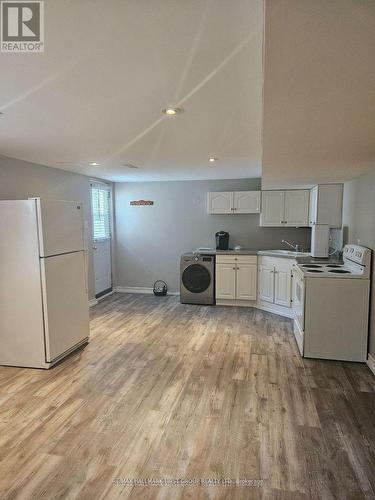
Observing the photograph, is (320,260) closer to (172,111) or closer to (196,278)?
(196,278)

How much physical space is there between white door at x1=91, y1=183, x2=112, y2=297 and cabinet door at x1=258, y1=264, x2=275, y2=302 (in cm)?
306

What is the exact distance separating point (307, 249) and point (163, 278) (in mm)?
2901

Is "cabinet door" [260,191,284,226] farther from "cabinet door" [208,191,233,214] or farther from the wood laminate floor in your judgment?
the wood laminate floor

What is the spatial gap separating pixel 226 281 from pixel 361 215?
97.5 inches

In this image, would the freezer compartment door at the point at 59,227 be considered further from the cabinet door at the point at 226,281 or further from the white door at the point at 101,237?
the cabinet door at the point at 226,281

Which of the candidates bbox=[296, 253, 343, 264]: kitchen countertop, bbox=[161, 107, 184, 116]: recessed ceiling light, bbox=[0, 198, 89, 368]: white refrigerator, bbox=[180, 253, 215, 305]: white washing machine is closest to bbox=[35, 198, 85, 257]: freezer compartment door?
bbox=[0, 198, 89, 368]: white refrigerator

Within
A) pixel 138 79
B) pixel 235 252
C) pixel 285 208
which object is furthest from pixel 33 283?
pixel 285 208

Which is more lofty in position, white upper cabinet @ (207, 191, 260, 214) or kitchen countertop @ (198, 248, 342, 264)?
white upper cabinet @ (207, 191, 260, 214)

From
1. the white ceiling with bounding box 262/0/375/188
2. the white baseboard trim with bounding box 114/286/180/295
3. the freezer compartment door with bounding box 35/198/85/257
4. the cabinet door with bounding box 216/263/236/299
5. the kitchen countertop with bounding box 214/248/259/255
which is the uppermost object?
the white ceiling with bounding box 262/0/375/188

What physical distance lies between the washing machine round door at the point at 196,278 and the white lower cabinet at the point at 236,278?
0.22 m

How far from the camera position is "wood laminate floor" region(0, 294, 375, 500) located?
5.81 ft

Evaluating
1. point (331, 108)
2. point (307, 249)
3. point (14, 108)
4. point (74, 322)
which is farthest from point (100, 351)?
point (307, 249)

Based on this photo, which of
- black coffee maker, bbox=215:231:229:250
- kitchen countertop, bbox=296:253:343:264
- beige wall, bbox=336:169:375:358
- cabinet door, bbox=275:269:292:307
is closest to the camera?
beige wall, bbox=336:169:375:358

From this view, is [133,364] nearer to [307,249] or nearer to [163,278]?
[163,278]
